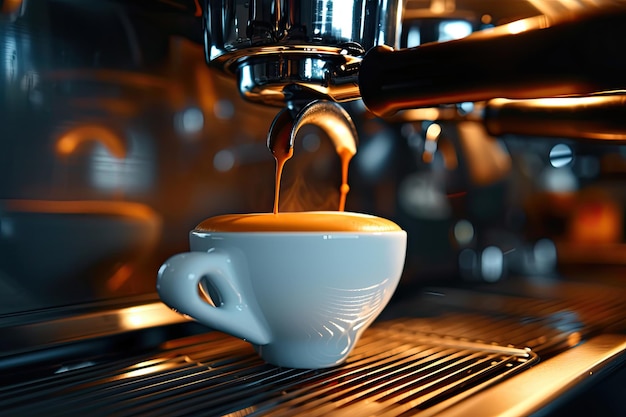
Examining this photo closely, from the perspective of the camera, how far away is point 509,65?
29 cm

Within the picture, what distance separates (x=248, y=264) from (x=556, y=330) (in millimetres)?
252

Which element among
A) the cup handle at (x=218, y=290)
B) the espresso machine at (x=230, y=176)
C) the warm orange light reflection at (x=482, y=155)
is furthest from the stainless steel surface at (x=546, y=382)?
the warm orange light reflection at (x=482, y=155)

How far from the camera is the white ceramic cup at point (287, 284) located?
1.04 feet

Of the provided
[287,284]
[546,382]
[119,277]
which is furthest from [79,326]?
[546,382]

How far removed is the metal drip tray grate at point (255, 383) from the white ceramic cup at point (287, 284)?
0.02 meters

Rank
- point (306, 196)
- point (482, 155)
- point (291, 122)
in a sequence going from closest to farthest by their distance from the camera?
point (291, 122) < point (306, 196) < point (482, 155)

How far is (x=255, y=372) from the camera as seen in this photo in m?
0.34

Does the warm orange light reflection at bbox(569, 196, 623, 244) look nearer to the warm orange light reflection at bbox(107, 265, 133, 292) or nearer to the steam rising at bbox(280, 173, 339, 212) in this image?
the steam rising at bbox(280, 173, 339, 212)

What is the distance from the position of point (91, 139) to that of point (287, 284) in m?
0.17

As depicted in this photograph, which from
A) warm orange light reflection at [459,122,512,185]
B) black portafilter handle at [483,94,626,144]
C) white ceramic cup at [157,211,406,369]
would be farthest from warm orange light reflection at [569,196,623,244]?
white ceramic cup at [157,211,406,369]

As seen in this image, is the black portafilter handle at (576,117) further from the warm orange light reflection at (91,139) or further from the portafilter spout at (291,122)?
the warm orange light reflection at (91,139)

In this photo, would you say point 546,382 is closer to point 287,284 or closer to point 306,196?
point 287,284

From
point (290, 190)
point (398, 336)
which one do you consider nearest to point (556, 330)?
point (398, 336)

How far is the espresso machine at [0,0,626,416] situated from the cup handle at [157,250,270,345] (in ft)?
0.09
